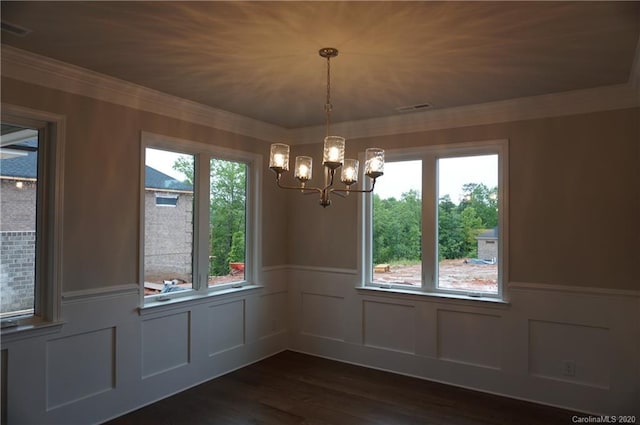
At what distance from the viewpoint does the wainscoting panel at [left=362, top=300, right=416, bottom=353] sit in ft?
14.0

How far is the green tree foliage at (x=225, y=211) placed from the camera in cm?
427

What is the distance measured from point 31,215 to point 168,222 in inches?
43.9

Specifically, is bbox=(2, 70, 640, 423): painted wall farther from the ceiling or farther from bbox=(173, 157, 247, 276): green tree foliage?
the ceiling

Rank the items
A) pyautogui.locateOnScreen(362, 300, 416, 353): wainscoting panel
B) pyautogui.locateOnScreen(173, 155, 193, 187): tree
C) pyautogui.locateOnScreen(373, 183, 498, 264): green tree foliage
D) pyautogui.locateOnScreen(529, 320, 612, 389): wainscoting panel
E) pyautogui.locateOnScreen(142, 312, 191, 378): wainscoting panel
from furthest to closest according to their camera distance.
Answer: pyautogui.locateOnScreen(362, 300, 416, 353): wainscoting panel, pyautogui.locateOnScreen(373, 183, 498, 264): green tree foliage, pyautogui.locateOnScreen(173, 155, 193, 187): tree, pyautogui.locateOnScreen(142, 312, 191, 378): wainscoting panel, pyautogui.locateOnScreen(529, 320, 612, 389): wainscoting panel

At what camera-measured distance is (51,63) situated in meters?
2.85

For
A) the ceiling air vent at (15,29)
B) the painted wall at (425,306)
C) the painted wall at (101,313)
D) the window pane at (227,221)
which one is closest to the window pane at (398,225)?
the painted wall at (425,306)


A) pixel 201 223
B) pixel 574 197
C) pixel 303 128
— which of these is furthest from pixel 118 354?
pixel 574 197

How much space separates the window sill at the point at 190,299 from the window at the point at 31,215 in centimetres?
76

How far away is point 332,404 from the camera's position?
3.58 metres

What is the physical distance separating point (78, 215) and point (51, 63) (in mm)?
1064

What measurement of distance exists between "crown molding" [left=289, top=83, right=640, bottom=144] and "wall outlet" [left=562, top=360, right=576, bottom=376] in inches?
83.3

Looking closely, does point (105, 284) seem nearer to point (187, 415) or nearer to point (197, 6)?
point (187, 415)

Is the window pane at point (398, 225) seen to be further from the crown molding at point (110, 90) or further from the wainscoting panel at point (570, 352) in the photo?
the crown molding at point (110, 90)

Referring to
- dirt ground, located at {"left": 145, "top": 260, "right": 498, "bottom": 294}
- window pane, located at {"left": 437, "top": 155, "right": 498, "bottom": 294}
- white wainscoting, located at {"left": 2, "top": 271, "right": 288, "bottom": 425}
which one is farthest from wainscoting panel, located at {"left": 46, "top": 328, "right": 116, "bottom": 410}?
window pane, located at {"left": 437, "top": 155, "right": 498, "bottom": 294}
